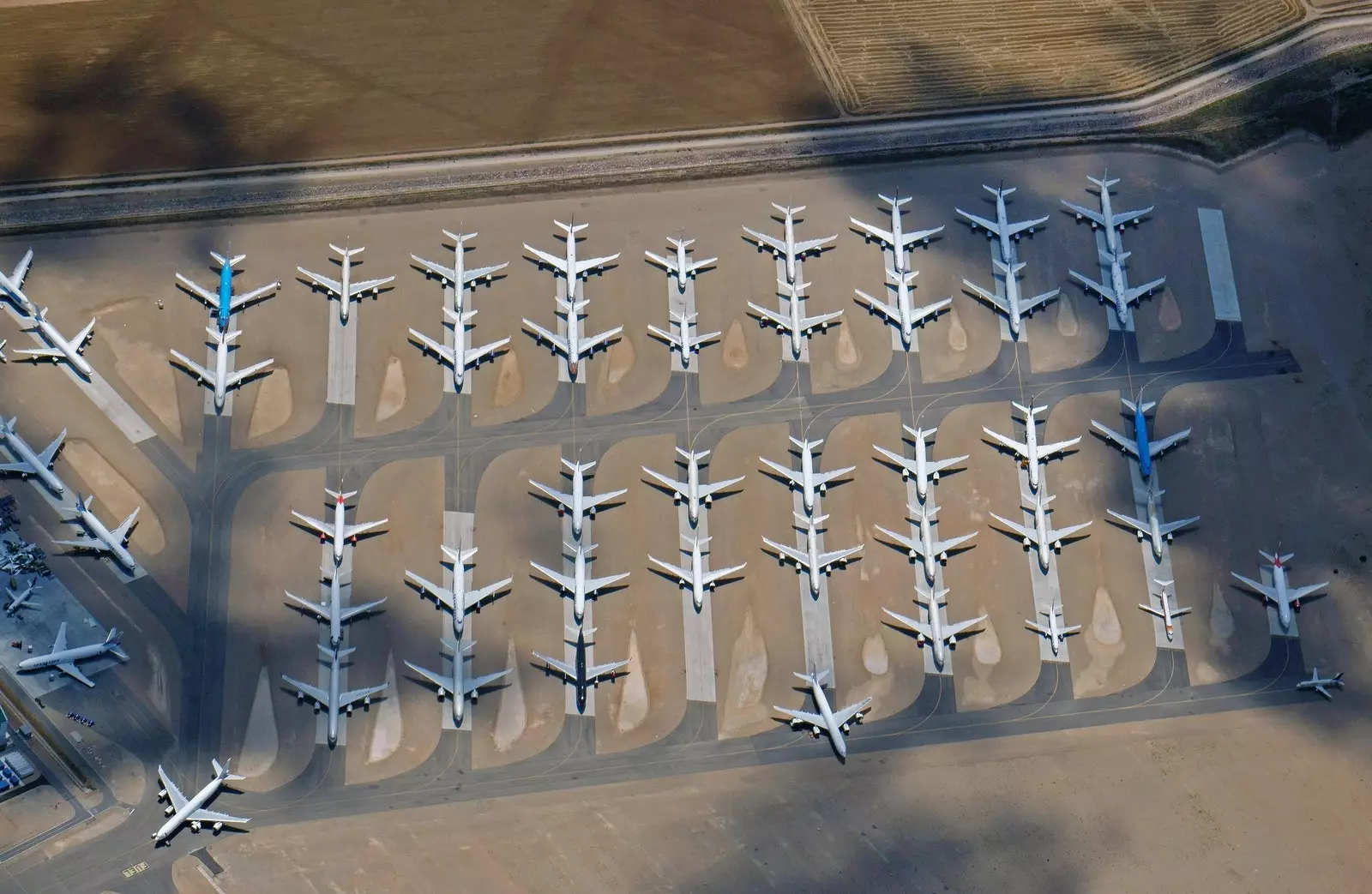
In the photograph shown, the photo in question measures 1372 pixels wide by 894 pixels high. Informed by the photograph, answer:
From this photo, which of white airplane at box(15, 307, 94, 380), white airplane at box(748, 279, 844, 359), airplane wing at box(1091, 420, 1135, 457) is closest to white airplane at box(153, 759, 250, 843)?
white airplane at box(15, 307, 94, 380)

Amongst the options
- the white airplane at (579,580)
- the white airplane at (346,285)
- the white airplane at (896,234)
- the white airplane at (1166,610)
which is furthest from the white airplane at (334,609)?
the white airplane at (1166,610)

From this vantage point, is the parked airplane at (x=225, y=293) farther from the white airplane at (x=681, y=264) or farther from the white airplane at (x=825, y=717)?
the white airplane at (x=825, y=717)

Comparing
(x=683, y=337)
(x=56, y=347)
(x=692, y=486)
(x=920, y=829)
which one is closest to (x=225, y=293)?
(x=56, y=347)

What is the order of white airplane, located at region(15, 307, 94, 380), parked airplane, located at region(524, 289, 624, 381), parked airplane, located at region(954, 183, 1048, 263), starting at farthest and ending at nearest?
parked airplane, located at region(954, 183, 1048, 263) < parked airplane, located at region(524, 289, 624, 381) < white airplane, located at region(15, 307, 94, 380)

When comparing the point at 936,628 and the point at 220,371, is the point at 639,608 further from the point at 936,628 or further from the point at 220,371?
the point at 220,371

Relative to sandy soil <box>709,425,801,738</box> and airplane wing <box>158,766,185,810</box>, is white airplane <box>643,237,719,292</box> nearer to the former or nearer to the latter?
sandy soil <box>709,425,801,738</box>

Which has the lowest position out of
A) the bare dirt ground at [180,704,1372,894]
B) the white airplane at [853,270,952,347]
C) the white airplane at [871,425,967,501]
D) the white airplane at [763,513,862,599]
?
the bare dirt ground at [180,704,1372,894]

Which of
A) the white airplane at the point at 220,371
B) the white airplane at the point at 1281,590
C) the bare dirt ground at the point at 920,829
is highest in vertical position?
the white airplane at the point at 220,371

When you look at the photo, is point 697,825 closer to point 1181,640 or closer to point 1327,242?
point 1181,640
